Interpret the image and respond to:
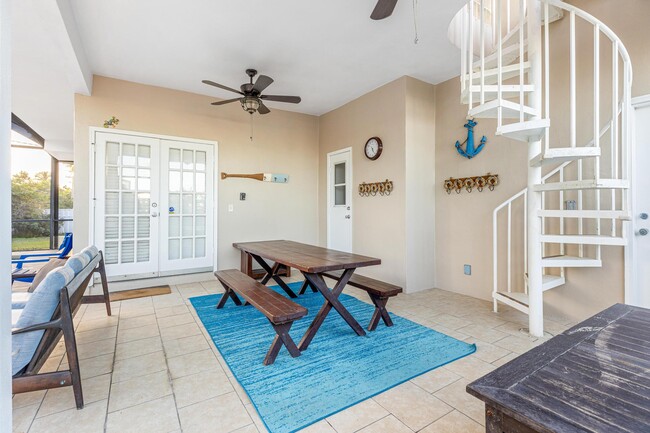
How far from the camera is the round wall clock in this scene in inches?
179

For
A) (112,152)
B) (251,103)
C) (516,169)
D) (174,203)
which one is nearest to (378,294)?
(516,169)

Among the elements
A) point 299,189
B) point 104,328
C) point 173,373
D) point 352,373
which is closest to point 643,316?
point 352,373

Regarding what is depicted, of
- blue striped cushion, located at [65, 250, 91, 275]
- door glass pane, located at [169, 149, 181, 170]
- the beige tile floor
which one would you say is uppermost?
door glass pane, located at [169, 149, 181, 170]

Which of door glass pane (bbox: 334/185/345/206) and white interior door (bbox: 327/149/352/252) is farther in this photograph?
door glass pane (bbox: 334/185/345/206)

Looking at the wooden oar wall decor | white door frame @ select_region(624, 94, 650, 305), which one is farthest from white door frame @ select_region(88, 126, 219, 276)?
white door frame @ select_region(624, 94, 650, 305)

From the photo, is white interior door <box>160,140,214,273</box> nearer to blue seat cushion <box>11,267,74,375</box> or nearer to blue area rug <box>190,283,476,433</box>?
blue area rug <box>190,283,476,433</box>

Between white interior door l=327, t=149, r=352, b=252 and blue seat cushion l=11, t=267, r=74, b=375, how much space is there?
3.95 m

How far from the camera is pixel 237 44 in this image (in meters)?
3.41

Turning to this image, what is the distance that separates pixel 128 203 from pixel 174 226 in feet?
2.24

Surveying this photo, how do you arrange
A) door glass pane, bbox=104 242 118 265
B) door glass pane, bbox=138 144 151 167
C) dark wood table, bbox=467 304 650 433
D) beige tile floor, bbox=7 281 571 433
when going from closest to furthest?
dark wood table, bbox=467 304 650 433, beige tile floor, bbox=7 281 571 433, door glass pane, bbox=104 242 118 265, door glass pane, bbox=138 144 151 167

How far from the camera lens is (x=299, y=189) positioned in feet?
18.9

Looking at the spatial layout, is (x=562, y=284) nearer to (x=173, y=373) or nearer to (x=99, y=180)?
(x=173, y=373)

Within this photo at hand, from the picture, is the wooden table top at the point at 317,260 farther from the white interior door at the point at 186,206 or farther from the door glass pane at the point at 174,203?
the door glass pane at the point at 174,203

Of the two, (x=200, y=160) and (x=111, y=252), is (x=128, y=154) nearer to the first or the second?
(x=200, y=160)
